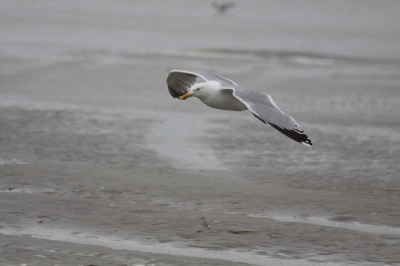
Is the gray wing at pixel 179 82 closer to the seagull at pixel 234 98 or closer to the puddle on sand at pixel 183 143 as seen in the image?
the seagull at pixel 234 98

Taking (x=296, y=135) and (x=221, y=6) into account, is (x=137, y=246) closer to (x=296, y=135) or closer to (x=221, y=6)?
(x=296, y=135)

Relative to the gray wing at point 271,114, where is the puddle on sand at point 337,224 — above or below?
below

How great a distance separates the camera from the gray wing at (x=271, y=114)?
20.7 feet

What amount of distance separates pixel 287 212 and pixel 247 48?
39.2ft

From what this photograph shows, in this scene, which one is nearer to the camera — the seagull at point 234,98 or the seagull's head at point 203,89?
the seagull at point 234,98

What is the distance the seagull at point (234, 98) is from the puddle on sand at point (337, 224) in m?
0.74

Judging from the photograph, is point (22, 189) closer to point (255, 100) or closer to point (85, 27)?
point (255, 100)

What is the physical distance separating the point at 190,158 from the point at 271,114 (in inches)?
84.0

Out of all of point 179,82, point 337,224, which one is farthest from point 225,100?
point 337,224

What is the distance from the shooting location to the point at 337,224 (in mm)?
6449

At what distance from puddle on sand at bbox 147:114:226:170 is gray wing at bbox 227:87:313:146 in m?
1.33

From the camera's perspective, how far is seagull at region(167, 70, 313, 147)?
644cm

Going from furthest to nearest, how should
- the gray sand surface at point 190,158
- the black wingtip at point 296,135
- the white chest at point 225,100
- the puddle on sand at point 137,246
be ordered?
1. the white chest at point 225,100
2. the black wingtip at point 296,135
3. the gray sand surface at point 190,158
4. the puddle on sand at point 137,246

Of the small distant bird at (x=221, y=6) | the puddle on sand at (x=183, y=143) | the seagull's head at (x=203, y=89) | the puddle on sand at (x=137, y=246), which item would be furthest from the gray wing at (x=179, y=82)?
the small distant bird at (x=221, y=6)
